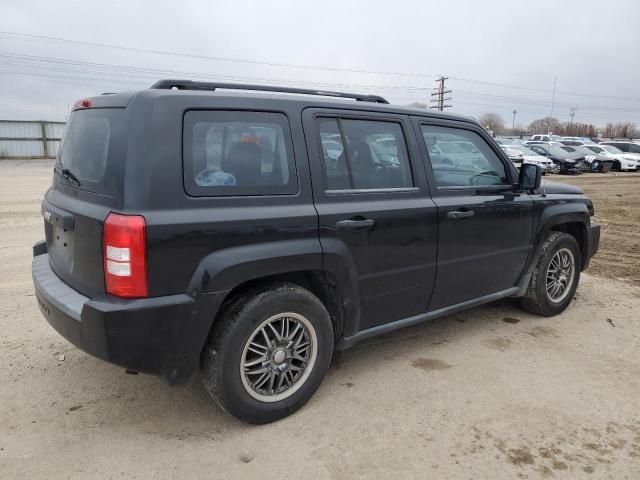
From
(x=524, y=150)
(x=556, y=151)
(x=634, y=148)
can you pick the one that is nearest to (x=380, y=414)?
(x=524, y=150)

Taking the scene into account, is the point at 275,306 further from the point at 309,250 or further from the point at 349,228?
the point at 349,228

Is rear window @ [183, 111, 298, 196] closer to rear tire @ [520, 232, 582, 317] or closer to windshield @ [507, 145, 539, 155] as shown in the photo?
rear tire @ [520, 232, 582, 317]

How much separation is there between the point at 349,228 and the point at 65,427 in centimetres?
199

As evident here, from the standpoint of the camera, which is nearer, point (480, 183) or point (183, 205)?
point (183, 205)

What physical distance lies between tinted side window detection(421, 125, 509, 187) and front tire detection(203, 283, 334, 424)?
145cm

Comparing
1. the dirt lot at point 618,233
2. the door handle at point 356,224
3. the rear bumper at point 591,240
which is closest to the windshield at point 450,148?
the door handle at point 356,224

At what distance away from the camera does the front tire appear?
2791 mm

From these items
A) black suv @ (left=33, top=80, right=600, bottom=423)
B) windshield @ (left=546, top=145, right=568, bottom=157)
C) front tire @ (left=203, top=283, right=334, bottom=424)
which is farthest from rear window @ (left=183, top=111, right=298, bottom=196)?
windshield @ (left=546, top=145, right=568, bottom=157)

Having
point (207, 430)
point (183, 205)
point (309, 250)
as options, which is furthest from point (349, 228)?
point (207, 430)

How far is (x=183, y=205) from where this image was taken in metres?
2.59

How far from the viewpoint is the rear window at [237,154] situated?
2.68m

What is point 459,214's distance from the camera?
12.3 feet

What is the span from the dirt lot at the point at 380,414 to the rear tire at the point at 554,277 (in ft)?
0.75

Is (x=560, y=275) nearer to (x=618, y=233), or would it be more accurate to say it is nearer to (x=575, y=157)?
(x=618, y=233)
